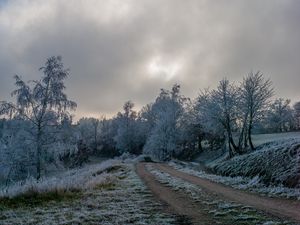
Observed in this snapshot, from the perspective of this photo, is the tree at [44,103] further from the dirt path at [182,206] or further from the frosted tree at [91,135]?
the frosted tree at [91,135]

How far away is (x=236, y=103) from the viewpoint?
4853 centimetres

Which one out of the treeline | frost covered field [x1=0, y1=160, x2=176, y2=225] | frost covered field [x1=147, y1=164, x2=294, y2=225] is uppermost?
the treeline

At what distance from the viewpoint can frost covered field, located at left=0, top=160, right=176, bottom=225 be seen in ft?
35.8

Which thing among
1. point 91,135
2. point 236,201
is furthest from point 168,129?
point 91,135

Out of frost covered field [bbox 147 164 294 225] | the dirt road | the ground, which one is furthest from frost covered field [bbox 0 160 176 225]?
frost covered field [bbox 147 164 294 225]

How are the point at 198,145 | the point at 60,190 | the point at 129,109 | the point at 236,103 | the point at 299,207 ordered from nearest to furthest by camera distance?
1. the point at 299,207
2. the point at 60,190
3. the point at 236,103
4. the point at 198,145
5. the point at 129,109

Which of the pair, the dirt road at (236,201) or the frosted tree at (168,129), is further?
the frosted tree at (168,129)

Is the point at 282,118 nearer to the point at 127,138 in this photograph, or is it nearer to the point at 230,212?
the point at 127,138

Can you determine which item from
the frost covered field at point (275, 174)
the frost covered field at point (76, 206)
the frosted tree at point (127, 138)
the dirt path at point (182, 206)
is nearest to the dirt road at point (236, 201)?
the dirt path at point (182, 206)

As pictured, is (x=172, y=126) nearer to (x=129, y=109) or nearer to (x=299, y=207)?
(x=129, y=109)

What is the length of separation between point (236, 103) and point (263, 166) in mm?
24297

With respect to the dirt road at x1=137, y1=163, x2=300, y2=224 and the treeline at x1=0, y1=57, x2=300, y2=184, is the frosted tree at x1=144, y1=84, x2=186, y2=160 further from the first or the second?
the dirt road at x1=137, y1=163, x2=300, y2=224

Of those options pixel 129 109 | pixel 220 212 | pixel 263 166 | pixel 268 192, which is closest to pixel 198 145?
→ pixel 129 109

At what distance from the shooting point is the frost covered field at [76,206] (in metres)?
10.9
